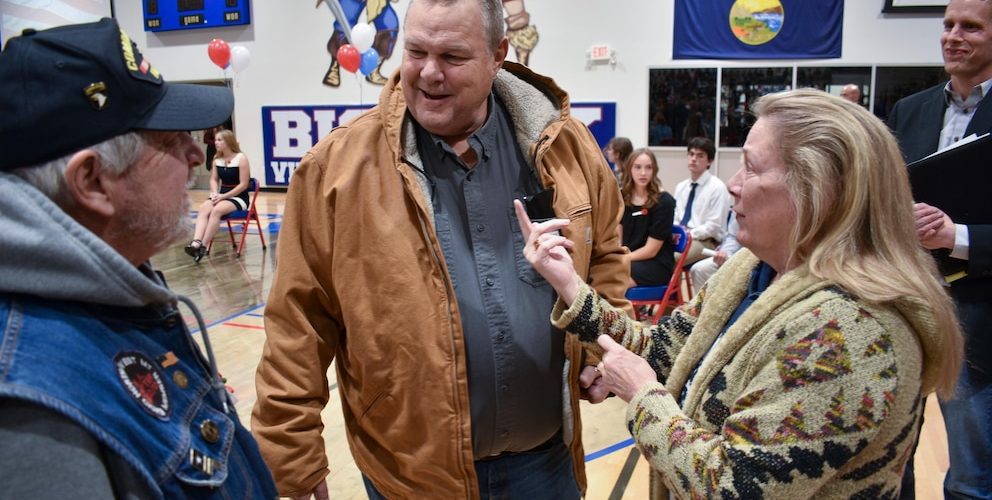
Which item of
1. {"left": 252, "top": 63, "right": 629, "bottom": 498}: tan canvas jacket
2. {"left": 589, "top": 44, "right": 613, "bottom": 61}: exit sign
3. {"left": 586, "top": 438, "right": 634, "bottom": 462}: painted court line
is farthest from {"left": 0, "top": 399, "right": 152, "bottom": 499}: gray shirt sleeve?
{"left": 589, "top": 44, "right": 613, "bottom": 61}: exit sign

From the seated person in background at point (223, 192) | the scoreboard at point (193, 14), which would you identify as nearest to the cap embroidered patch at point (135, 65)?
the seated person in background at point (223, 192)

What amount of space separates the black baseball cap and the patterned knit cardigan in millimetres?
1065

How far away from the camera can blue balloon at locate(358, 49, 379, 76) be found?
13.0 m

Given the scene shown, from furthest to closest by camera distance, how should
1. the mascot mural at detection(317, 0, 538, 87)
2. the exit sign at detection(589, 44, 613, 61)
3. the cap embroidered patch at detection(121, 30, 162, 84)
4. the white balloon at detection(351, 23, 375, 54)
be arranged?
1. the mascot mural at detection(317, 0, 538, 87)
2. the white balloon at detection(351, 23, 375, 54)
3. the exit sign at detection(589, 44, 613, 61)
4. the cap embroidered patch at detection(121, 30, 162, 84)

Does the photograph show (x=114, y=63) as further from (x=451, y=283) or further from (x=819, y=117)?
(x=819, y=117)

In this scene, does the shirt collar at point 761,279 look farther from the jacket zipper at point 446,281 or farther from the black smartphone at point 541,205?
the jacket zipper at point 446,281

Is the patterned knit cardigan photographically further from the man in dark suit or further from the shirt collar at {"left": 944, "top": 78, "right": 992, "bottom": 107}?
the shirt collar at {"left": 944, "top": 78, "right": 992, "bottom": 107}

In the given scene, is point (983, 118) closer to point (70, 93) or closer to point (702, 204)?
point (70, 93)

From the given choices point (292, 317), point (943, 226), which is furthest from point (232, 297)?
point (943, 226)

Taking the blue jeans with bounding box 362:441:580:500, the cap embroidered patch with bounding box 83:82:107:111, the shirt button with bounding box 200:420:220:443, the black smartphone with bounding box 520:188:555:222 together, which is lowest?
the blue jeans with bounding box 362:441:580:500

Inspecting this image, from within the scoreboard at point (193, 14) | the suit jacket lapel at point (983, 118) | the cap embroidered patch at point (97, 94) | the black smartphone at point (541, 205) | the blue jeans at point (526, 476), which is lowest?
the blue jeans at point (526, 476)

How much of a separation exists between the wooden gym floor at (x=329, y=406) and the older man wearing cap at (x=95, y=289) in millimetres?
2366

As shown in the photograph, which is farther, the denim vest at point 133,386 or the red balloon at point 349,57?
the red balloon at point 349,57

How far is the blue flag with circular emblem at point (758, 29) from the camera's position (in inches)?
420
